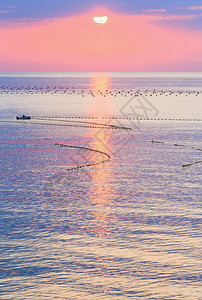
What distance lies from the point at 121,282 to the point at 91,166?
126ft

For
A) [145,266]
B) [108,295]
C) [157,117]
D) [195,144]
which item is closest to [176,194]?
[145,266]

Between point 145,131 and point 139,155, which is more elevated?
point 145,131

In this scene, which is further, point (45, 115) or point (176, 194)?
point (45, 115)

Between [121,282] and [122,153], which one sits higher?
[122,153]

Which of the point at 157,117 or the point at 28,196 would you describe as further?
the point at 157,117

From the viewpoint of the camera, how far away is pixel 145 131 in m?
113

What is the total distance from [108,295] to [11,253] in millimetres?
9807

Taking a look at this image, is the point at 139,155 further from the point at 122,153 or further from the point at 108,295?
the point at 108,295

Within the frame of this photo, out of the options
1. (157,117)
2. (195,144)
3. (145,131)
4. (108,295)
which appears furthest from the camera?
(157,117)

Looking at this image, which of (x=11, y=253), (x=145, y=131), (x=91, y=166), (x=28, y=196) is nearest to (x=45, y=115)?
(x=145, y=131)

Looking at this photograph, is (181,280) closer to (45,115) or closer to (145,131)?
(145,131)

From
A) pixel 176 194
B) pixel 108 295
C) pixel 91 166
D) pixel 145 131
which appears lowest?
pixel 108 295

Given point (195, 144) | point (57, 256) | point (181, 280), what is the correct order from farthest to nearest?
point (195, 144) < point (57, 256) < point (181, 280)

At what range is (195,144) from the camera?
9225cm
